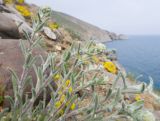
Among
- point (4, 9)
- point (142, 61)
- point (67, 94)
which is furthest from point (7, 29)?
point (142, 61)

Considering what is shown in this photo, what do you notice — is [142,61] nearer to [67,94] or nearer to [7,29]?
[7,29]

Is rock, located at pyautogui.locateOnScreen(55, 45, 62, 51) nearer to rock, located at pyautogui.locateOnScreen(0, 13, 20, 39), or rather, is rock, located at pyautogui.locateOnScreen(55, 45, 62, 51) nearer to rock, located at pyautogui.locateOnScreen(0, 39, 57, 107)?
rock, located at pyautogui.locateOnScreen(0, 13, 20, 39)

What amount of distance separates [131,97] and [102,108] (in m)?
3.55

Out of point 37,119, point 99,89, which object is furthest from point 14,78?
point 99,89

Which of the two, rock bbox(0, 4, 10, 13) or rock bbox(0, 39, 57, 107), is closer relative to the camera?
rock bbox(0, 39, 57, 107)

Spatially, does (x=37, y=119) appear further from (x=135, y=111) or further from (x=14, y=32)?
(x=14, y=32)

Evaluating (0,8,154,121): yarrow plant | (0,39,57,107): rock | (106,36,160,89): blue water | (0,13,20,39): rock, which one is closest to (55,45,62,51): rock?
(0,13,20,39): rock

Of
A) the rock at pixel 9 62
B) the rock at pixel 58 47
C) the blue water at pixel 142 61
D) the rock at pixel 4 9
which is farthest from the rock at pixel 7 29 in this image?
the blue water at pixel 142 61

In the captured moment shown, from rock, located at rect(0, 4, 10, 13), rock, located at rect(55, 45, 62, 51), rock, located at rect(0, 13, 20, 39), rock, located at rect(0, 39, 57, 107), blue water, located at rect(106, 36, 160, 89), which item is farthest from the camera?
blue water, located at rect(106, 36, 160, 89)

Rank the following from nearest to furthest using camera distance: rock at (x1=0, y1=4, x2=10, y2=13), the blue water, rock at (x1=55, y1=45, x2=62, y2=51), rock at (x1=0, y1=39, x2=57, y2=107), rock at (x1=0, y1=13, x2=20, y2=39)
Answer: rock at (x1=0, y1=39, x2=57, y2=107), rock at (x1=0, y1=13, x2=20, y2=39), rock at (x1=55, y1=45, x2=62, y2=51), rock at (x1=0, y1=4, x2=10, y2=13), the blue water

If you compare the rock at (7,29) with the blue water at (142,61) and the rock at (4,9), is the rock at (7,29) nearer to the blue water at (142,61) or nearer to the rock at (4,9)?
the rock at (4,9)

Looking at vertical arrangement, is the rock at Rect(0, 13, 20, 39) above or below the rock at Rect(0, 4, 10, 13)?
below

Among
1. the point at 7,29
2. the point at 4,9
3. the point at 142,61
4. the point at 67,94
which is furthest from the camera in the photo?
the point at 142,61

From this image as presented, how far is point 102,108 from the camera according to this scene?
2.79 metres
